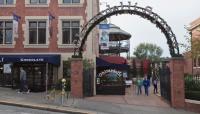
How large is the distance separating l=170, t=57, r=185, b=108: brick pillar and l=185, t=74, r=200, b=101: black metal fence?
1360 mm

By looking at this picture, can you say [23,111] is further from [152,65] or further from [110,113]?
[152,65]

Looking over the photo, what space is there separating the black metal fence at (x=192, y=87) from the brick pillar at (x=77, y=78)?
633 cm

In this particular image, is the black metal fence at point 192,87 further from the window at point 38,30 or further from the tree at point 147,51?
the tree at point 147,51

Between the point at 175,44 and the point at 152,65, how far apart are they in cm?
3171

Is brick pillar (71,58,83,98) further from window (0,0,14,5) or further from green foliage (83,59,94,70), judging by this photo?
window (0,0,14,5)

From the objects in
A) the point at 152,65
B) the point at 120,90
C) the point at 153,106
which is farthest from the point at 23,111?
the point at 152,65

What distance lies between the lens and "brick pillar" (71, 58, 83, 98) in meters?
28.0

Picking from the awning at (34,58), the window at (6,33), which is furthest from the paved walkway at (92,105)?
the window at (6,33)

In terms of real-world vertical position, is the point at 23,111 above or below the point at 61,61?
below

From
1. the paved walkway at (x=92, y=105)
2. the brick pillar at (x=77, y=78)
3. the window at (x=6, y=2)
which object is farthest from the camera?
the window at (x=6, y=2)

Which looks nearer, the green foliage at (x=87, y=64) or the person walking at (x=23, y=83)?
the person walking at (x=23, y=83)

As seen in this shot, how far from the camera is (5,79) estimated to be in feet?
114

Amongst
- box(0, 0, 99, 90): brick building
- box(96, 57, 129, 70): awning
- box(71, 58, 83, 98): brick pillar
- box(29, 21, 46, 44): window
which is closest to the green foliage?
box(96, 57, 129, 70): awning

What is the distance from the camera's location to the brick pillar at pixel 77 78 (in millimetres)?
28016
